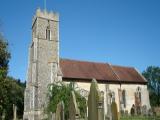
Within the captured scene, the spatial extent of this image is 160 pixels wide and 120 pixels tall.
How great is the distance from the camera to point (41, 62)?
1409 inches

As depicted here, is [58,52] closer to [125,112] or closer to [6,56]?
[125,112]

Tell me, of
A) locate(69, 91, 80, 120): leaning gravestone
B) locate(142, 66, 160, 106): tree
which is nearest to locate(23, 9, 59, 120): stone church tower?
locate(69, 91, 80, 120): leaning gravestone

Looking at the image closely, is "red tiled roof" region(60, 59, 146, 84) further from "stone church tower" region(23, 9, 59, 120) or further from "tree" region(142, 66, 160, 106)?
"tree" region(142, 66, 160, 106)

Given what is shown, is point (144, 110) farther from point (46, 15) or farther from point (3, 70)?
point (3, 70)

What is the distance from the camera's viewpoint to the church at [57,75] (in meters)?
34.7

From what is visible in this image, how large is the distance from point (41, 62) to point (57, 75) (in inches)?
129

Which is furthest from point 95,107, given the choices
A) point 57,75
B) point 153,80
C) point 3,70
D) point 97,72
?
point 153,80

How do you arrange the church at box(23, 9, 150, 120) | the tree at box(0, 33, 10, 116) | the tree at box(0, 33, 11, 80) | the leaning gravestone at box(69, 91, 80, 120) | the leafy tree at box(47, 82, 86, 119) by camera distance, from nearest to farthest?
the leaning gravestone at box(69, 91, 80, 120), the tree at box(0, 33, 10, 116), the tree at box(0, 33, 11, 80), the leafy tree at box(47, 82, 86, 119), the church at box(23, 9, 150, 120)

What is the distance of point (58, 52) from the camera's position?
37.6 metres

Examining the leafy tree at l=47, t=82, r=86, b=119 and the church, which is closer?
the leafy tree at l=47, t=82, r=86, b=119

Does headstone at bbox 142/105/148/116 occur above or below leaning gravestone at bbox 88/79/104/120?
below

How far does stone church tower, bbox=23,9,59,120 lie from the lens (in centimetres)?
3419

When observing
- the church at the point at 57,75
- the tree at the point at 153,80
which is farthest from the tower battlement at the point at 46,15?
the tree at the point at 153,80

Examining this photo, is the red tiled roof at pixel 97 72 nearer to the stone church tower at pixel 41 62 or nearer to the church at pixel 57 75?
the church at pixel 57 75
